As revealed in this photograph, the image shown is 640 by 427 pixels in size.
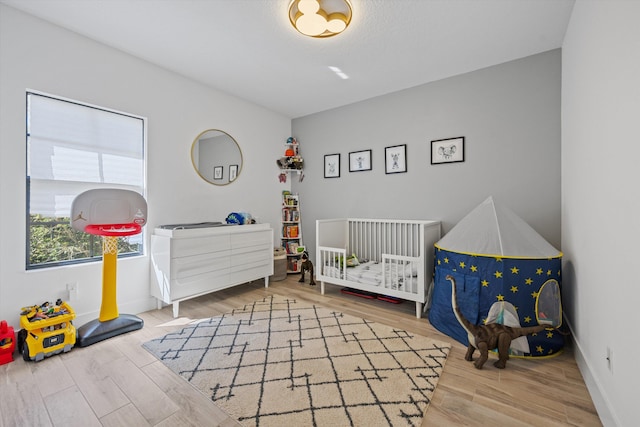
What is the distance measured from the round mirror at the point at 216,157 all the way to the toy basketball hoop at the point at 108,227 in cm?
105

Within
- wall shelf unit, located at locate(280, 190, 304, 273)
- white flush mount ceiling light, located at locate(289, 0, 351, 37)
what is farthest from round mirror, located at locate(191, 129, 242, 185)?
white flush mount ceiling light, located at locate(289, 0, 351, 37)

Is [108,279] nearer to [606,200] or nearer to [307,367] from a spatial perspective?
[307,367]

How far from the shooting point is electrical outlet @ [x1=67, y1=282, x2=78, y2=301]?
233 cm

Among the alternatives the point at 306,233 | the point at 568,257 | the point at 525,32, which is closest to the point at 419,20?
the point at 525,32

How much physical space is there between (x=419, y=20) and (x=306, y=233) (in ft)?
10.4

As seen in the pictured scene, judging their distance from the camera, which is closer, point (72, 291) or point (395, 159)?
point (72, 291)

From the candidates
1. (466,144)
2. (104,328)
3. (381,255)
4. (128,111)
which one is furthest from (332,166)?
(104,328)

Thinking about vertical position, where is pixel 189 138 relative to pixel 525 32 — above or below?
below

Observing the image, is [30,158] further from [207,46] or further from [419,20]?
[419,20]

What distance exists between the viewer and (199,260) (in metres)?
2.80

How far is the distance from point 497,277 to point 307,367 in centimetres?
150

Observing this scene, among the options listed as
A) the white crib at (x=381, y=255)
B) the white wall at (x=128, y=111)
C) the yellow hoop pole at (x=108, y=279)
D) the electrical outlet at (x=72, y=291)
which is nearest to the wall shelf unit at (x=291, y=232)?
the white wall at (x=128, y=111)

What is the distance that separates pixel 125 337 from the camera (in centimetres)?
224

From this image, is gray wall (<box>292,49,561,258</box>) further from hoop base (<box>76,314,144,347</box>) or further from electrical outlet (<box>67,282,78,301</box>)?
electrical outlet (<box>67,282,78,301</box>)
